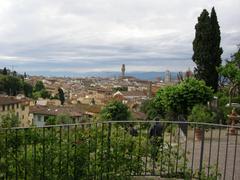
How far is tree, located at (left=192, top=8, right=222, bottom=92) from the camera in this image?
1083 inches

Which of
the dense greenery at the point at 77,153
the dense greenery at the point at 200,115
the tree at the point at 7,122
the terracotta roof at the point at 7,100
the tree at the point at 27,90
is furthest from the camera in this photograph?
the tree at the point at 27,90

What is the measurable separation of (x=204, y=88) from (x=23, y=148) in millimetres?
12570

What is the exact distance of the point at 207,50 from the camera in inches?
1086

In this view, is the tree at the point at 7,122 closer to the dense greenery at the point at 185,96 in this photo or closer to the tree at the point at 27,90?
the dense greenery at the point at 185,96

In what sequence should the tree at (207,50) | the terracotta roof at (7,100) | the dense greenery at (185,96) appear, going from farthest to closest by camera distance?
the terracotta roof at (7,100)
the tree at (207,50)
the dense greenery at (185,96)

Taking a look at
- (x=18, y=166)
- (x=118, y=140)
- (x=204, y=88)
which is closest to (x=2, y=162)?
(x=18, y=166)

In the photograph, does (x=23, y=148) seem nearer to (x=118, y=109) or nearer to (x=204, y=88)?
(x=204, y=88)

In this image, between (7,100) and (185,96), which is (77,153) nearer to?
(185,96)

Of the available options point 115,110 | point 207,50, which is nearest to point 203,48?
point 207,50

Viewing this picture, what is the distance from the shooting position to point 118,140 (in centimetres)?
693

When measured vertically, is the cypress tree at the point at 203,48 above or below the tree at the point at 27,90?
above

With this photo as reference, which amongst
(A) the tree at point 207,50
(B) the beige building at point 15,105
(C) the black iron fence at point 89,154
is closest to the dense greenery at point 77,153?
(C) the black iron fence at point 89,154

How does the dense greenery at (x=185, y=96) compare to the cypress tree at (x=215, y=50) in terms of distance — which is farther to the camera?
the cypress tree at (x=215, y=50)

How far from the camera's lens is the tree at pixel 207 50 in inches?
1083
